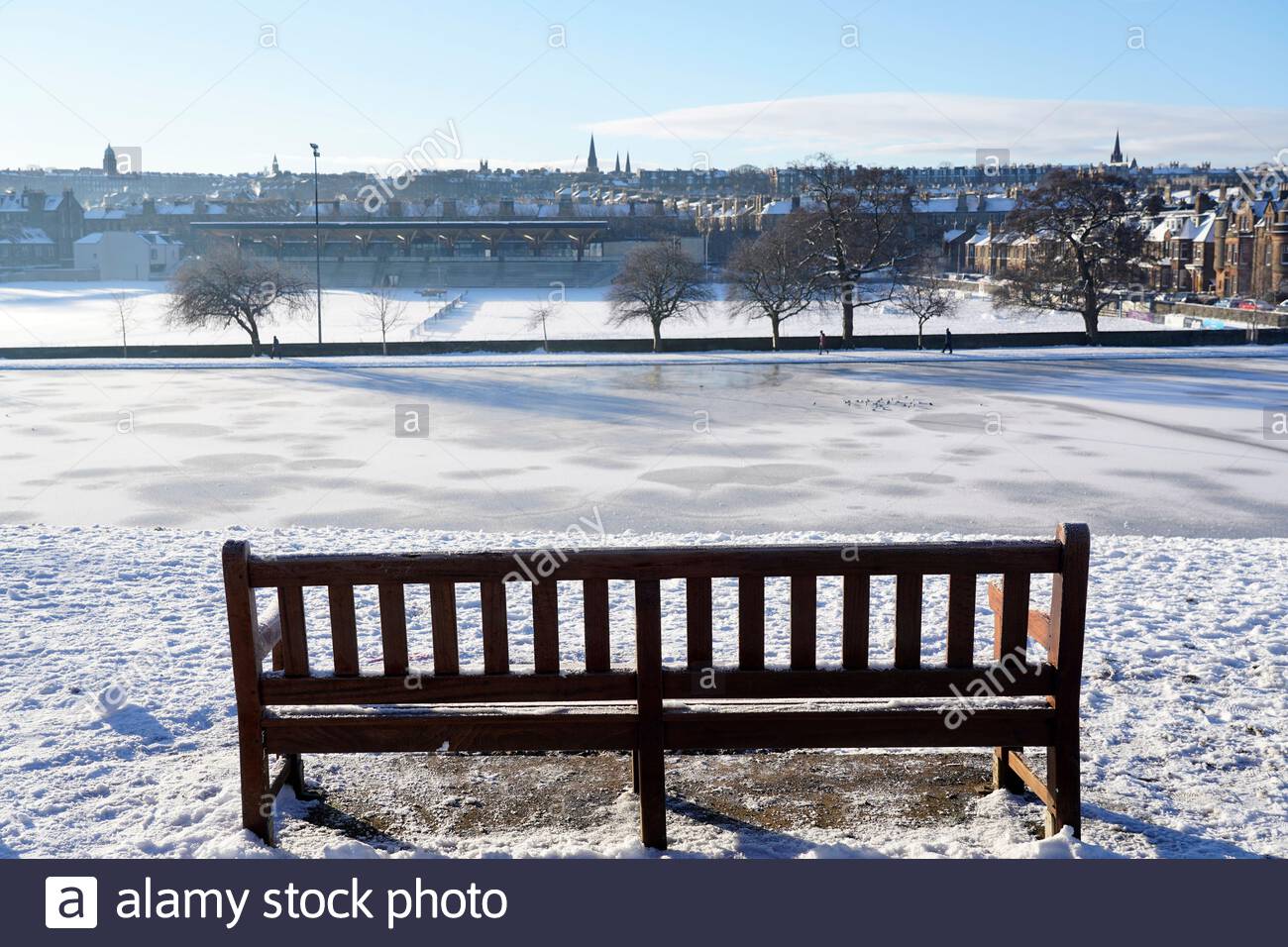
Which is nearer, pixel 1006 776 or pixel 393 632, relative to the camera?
pixel 393 632

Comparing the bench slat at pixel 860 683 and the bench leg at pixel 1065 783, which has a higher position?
the bench slat at pixel 860 683

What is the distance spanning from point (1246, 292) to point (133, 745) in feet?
271

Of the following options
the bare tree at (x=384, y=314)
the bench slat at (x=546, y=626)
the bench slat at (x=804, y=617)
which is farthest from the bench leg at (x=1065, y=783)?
the bare tree at (x=384, y=314)

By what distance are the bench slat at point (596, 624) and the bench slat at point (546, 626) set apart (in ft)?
0.43

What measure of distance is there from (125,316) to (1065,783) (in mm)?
64480

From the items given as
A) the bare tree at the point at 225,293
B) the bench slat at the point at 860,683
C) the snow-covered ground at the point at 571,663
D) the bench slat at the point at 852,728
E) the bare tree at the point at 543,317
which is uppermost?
the bare tree at the point at 225,293

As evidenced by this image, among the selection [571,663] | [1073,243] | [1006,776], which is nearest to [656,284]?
[1073,243]

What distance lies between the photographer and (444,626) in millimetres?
4758

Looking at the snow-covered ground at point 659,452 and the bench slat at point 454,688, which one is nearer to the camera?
the bench slat at point 454,688

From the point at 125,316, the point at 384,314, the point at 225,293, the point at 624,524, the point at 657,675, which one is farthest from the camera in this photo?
the point at 125,316

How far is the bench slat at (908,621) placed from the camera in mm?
4773

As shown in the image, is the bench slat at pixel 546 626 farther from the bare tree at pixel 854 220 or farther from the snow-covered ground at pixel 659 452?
the bare tree at pixel 854 220

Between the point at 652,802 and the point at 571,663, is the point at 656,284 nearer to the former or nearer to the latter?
the point at 571,663

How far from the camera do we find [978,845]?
4.70 m
